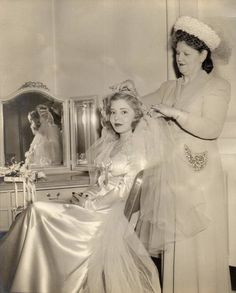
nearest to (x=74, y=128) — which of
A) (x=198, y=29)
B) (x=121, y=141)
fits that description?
(x=121, y=141)

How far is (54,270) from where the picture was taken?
3.64 feet

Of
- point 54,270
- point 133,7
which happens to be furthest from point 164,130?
point 54,270

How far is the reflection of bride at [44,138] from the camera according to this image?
4.04ft

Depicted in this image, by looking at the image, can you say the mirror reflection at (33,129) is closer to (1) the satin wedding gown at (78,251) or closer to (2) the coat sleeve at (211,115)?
(1) the satin wedding gown at (78,251)

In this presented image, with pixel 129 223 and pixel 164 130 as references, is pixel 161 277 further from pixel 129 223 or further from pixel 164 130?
pixel 164 130

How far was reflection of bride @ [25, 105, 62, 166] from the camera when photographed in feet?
4.04

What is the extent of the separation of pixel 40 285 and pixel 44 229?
150 millimetres

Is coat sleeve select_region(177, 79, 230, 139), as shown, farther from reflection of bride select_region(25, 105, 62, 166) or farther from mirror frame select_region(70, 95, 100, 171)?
reflection of bride select_region(25, 105, 62, 166)

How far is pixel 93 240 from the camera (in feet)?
3.76

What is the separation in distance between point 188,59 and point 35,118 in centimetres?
50

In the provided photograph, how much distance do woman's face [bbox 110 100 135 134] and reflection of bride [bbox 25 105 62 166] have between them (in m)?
0.18

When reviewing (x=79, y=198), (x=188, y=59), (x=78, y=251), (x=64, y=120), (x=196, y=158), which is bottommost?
(x=78, y=251)

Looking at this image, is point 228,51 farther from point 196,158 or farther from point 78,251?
point 78,251

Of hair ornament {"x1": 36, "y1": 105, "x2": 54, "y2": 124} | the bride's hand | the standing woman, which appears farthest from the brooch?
hair ornament {"x1": 36, "y1": 105, "x2": 54, "y2": 124}
